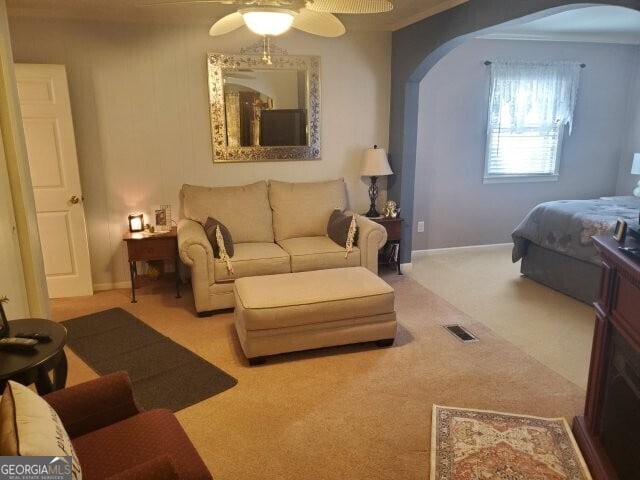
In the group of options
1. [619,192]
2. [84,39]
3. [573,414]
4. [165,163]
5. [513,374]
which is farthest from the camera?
[619,192]

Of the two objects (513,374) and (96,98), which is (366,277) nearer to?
(513,374)

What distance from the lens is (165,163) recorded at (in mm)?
4484

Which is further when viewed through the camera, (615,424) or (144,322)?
(144,322)

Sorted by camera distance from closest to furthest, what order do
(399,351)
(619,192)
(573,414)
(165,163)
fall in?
(573,414) → (399,351) → (165,163) → (619,192)

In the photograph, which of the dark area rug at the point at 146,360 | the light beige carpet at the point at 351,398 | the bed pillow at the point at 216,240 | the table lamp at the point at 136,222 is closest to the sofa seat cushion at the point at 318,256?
the bed pillow at the point at 216,240

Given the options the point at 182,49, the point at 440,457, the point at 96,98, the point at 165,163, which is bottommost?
the point at 440,457

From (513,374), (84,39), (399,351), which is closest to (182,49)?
(84,39)

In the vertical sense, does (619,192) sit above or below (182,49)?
below

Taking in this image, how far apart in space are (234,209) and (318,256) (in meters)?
0.91

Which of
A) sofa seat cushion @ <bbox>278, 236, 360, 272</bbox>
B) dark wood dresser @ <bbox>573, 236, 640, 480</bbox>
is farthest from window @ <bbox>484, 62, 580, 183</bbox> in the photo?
dark wood dresser @ <bbox>573, 236, 640, 480</bbox>

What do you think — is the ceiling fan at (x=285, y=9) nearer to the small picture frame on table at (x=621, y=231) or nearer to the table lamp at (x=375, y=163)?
the small picture frame on table at (x=621, y=231)

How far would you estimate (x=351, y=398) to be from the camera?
8.98ft

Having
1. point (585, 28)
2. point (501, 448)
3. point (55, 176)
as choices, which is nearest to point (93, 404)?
point (501, 448)

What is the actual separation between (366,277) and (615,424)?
1753 millimetres
